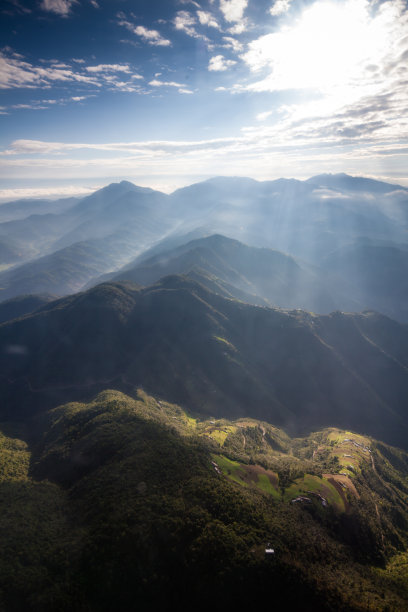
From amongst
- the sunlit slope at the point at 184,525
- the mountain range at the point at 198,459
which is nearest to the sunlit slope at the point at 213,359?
the mountain range at the point at 198,459

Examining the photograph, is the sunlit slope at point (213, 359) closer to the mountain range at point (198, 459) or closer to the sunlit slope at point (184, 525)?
the mountain range at point (198, 459)

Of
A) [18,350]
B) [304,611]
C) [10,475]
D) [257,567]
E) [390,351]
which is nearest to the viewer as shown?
[304,611]

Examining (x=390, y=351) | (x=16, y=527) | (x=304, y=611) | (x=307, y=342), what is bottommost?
(x=390, y=351)

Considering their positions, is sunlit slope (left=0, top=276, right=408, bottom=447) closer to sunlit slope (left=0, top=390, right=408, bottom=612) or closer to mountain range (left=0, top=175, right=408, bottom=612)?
mountain range (left=0, top=175, right=408, bottom=612)

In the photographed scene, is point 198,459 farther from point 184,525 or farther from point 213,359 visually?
point 213,359

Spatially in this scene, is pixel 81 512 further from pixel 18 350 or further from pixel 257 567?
pixel 18 350

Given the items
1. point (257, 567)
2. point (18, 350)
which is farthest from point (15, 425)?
point (257, 567)
